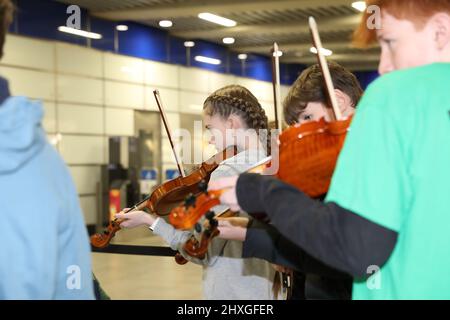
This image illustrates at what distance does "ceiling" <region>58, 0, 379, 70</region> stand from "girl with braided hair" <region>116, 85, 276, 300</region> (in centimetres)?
786

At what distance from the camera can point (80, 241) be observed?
47.9 inches

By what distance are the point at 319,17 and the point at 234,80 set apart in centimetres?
329

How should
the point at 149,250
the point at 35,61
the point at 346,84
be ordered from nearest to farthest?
the point at 346,84 < the point at 149,250 < the point at 35,61

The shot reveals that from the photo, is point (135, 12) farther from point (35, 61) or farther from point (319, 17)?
point (319, 17)

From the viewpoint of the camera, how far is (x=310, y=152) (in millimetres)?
1616

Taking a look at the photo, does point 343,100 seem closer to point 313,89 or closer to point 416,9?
point 313,89

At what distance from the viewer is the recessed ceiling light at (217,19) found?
11.2m

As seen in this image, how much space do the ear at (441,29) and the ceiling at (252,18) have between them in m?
9.22

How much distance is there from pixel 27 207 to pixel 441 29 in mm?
966

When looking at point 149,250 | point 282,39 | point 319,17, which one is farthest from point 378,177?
point 282,39
